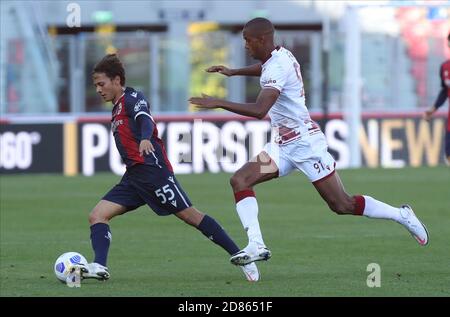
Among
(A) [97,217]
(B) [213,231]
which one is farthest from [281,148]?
(A) [97,217]

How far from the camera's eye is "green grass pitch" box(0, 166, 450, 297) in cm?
1067

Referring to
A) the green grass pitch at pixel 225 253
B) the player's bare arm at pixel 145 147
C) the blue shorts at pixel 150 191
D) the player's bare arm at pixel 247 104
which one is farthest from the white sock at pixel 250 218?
the player's bare arm at pixel 145 147

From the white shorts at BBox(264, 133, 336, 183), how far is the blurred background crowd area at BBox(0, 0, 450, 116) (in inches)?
766

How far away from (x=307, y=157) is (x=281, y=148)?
254 millimetres

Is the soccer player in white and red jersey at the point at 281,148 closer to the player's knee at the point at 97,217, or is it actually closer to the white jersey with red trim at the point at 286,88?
the white jersey with red trim at the point at 286,88

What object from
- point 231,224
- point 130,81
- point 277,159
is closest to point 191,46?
point 130,81

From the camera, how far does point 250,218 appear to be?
1144cm

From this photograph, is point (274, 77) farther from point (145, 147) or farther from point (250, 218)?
point (145, 147)

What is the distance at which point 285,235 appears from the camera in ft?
51.3

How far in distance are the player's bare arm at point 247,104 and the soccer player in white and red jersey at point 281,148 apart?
0.6 inches

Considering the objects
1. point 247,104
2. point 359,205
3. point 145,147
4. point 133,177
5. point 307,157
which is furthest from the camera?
point 359,205

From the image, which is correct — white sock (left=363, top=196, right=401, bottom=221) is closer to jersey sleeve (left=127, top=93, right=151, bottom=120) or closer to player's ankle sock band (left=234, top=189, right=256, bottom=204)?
player's ankle sock band (left=234, top=189, right=256, bottom=204)

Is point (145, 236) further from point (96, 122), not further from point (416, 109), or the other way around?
point (416, 109)
